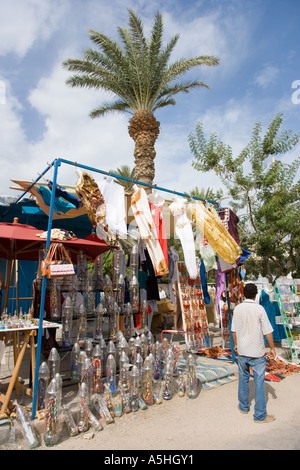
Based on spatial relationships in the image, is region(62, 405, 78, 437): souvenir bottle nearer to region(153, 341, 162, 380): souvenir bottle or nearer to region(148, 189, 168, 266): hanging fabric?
region(153, 341, 162, 380): souvenir bottle

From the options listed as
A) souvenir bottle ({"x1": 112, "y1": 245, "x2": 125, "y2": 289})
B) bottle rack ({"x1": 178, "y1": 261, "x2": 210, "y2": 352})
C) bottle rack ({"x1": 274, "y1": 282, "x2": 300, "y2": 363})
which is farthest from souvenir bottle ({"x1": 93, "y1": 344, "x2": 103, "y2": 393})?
bottle rack ({"x1": 274, "y1": 282, "x2": 300, "y2": 363})

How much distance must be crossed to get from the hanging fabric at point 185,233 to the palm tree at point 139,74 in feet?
17.7

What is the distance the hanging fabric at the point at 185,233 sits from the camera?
5.76 metres

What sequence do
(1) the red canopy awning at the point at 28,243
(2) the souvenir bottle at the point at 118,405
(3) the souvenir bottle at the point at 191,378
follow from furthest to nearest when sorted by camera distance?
(3) the souvenir bottle at the point at 191,378 < (1) the red canopy awning at the point at 28,243 < (2) the souvenir bottle at the point at 118,405

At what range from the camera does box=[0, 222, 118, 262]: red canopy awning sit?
13.5 ft

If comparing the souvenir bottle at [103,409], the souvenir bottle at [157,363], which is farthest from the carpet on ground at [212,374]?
the souvenir bottle at [103,409]

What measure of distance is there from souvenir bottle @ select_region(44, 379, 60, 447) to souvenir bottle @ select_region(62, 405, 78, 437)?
0.17 m

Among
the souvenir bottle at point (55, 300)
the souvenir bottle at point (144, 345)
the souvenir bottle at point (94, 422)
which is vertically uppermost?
the souvenir bottle at point (55, 300)

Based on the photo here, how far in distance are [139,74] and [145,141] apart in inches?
85.8

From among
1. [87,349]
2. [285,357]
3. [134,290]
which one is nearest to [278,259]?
[285,357]

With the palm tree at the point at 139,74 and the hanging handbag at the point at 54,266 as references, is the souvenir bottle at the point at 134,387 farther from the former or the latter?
the palm tree at the point at 139,74

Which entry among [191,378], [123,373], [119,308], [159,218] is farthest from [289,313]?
[123,373]

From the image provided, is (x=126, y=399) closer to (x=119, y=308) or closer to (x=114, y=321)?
(x=114, y=321)

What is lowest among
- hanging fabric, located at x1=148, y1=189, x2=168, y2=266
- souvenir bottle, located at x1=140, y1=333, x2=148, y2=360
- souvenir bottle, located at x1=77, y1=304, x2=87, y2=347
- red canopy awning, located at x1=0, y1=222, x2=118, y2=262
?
souvenir bottle, located at x1=140, y1=333, x2=148, y2=360
